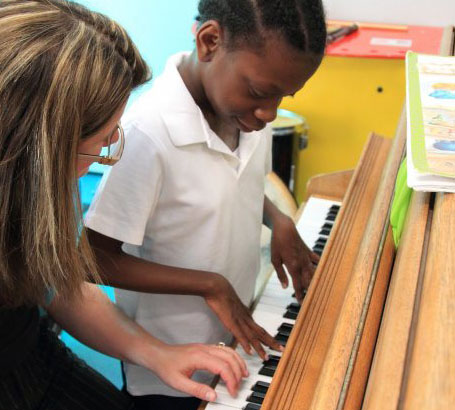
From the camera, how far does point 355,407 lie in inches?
27.9

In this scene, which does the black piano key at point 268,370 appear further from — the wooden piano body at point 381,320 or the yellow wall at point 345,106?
the yellow wall at point 345,106

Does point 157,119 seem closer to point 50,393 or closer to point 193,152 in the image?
point 193,152

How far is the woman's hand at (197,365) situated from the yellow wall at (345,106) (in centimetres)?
168

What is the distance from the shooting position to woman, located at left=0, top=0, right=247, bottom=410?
2.61 feet

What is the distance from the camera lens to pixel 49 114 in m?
0.80

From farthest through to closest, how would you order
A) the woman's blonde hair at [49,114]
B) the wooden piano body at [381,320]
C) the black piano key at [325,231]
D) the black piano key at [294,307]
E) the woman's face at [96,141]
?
the black piano key at [325,231]
the black piano key at [294,307]
the woman's face at [96,141]
the woman's blonde hair at [49,114]
the wooden piano body at [381,320]

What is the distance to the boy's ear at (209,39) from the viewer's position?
3.50 feet

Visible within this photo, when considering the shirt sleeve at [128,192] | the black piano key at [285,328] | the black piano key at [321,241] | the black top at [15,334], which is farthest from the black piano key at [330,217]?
the black top at [15,334]

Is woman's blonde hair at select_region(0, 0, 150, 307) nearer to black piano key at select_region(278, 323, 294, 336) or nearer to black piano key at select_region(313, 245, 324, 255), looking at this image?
black piano key at select_region(278, 323, 294, 336)

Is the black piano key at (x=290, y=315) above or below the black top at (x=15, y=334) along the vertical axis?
below

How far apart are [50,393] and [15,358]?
0.14m

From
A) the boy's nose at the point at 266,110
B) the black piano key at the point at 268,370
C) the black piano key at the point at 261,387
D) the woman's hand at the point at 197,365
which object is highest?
the boy's nose at the point at 266,110

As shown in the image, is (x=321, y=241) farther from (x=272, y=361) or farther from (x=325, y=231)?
(x=272, y=361)

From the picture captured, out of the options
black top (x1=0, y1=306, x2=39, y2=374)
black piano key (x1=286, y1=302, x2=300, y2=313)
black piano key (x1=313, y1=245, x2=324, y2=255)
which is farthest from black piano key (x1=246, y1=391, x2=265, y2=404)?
black piano key (x1=313, y1=245, x2=324, y2=255)
